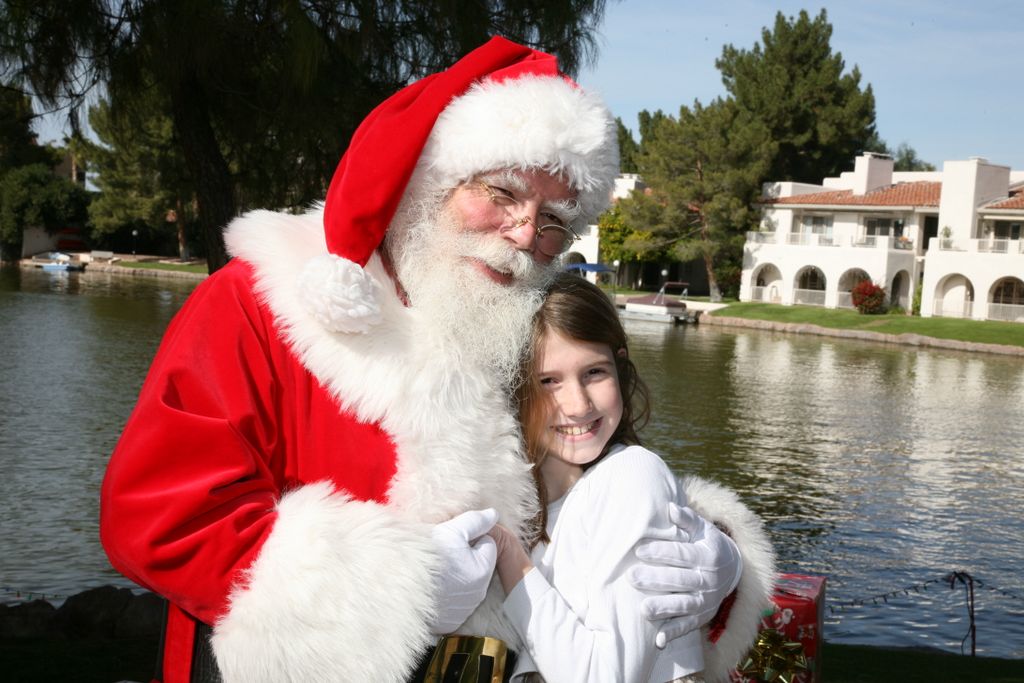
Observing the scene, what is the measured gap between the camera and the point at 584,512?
1.88 meters

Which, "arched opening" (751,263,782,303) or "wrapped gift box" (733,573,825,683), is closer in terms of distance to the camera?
"wrapped gift box" (733,573,825,683)

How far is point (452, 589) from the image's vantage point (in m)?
1.64

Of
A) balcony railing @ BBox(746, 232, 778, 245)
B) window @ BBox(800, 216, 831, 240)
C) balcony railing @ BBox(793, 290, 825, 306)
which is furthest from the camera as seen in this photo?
window @ BBox(800, 216, 831, 240)

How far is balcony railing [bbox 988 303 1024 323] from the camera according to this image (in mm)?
32312

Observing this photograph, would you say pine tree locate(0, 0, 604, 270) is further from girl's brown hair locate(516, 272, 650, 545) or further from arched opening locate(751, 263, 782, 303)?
arched opening locate(751, 263, 782, 303)

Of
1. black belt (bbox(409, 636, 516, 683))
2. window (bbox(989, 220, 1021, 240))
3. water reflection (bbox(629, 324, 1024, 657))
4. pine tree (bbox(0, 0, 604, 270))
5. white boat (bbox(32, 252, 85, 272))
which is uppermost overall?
window (bbox(989, 220, 1021, 240))

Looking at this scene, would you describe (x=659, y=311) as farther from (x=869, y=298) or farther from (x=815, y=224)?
(x=815, y=224)

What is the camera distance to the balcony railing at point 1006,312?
32.3 metres

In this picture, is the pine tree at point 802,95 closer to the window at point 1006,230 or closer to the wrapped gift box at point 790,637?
the window at point 1006,230

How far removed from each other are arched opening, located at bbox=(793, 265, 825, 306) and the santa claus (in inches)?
1463

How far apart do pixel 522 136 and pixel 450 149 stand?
13cm

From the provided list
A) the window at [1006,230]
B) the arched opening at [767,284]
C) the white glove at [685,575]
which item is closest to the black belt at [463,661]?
the white glove at [685,575]

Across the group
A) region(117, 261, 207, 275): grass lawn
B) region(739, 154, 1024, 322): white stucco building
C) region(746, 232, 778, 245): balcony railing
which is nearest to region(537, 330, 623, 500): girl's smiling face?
region(739, 154, 1024, 322): white stucco building

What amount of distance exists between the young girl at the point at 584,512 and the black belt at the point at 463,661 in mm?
66
